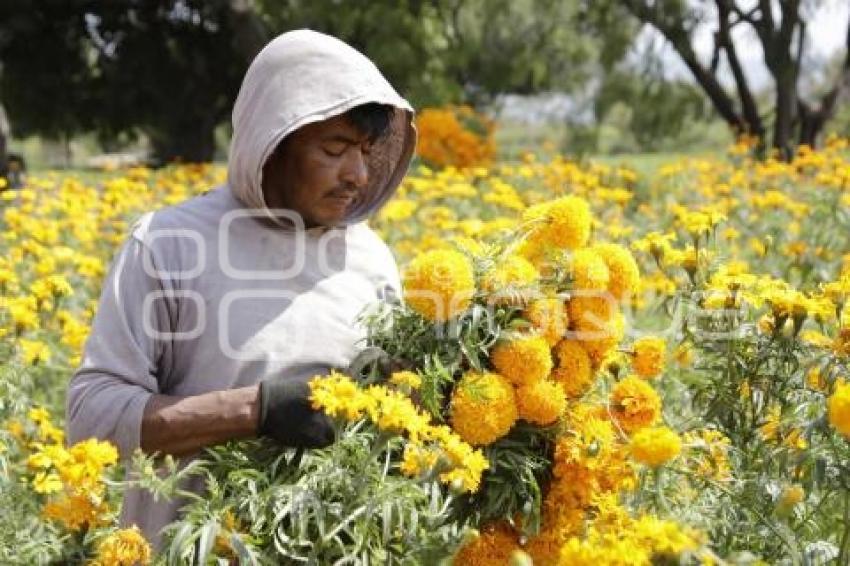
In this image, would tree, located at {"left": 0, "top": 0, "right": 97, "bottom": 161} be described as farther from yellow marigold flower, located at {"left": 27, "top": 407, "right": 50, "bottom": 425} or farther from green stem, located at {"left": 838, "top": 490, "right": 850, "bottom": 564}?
green stem, located at {"left": 838, "top": 490, "right": 850, "bottom": 564}

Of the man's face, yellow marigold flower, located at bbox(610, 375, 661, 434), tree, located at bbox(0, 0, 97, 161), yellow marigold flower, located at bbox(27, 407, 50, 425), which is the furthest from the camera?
tree, located at bbox(0, 0, 97, 161)

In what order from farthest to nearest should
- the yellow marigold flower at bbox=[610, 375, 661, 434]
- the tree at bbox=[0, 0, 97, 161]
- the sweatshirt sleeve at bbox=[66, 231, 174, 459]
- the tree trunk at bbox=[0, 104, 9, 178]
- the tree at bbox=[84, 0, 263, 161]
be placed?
the tree at bbox=[84, 0, 263, 161], the tree at bbox=[0, 0, 97, 161], the tree trunk at bbox=[0, 104, 9, 178], the sweatshirt sleeve at bbox=[66, 231, 174, 459], the yellow marigold flower at bbox=[610, 375, 661, 434]

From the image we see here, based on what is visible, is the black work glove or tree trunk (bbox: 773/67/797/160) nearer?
the black work glove

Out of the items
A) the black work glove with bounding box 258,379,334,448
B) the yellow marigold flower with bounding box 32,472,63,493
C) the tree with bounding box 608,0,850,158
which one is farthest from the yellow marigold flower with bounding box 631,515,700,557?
the tree with bounding box 608,0,850,158

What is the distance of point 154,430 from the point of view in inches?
61.3

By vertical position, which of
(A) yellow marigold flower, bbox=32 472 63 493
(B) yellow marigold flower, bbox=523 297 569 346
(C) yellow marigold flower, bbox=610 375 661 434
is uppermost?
(B) yellow marigold flower, bbox=523 297 569 346

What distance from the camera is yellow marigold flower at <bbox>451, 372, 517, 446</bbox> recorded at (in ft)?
4.53

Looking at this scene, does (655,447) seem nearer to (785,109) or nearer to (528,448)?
(528,448)

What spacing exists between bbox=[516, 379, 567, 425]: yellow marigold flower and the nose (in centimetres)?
51

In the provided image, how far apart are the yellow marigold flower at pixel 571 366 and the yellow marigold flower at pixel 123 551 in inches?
23.8

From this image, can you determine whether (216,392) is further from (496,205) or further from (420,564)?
(496,205)

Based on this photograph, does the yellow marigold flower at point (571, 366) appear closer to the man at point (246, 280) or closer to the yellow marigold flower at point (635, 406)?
the yellow marigold flower at point (635, 406)

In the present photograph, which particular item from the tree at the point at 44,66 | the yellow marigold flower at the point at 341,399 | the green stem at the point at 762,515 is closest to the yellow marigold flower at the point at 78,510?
the yellow marigold flower at the point at 341,399

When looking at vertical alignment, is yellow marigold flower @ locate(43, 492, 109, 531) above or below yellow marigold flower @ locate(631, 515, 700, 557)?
below
